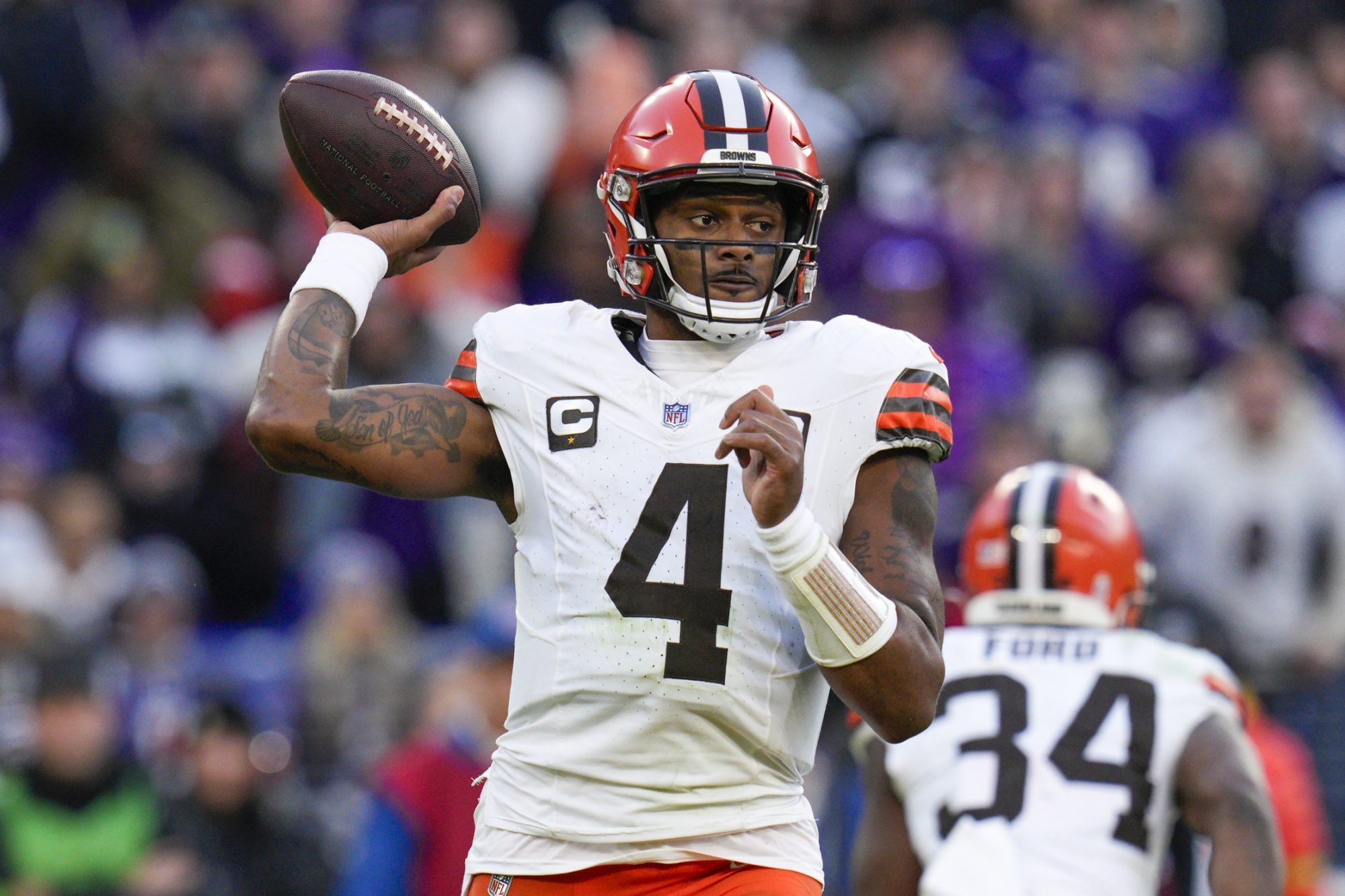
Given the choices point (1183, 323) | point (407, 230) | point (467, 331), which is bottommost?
Answer: point (407, 230)

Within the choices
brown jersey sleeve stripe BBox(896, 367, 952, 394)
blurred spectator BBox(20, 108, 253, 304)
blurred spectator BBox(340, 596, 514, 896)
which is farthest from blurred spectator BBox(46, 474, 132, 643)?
brown jersey sleeve stripe BBox(896, 367, 952, 394)

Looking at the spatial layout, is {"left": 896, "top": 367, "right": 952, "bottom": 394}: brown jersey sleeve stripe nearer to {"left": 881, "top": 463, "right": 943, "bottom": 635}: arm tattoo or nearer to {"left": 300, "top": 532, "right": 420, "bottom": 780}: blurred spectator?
{"left": 881, "top": 463, "right": 943, "bottom": 635}: arm tattoo

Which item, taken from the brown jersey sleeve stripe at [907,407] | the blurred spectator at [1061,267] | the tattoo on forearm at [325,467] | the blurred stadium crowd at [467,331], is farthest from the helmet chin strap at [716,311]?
the blurred spectator at [1061,267]

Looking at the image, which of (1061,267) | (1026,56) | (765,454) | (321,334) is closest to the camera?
(765,454)

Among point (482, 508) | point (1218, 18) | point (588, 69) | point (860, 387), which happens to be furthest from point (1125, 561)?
point (1218, 18)

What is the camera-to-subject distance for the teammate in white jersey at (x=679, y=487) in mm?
3059

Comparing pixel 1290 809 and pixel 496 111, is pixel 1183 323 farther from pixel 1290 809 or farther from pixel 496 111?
pixel 1290 809

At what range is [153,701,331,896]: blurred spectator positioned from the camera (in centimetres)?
684

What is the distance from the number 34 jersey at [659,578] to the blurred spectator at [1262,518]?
4.75 meters

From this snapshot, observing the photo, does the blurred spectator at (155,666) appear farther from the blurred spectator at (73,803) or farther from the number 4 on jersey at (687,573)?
the number 4 on jersey at (687,573)

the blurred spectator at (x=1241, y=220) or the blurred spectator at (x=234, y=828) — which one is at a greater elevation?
the blurred spectator at (x=1241, y=220)

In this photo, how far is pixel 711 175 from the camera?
3.27 metres

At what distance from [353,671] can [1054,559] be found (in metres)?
3.82

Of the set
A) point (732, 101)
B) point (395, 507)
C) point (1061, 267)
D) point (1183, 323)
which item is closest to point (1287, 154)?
point (1183, 323)
